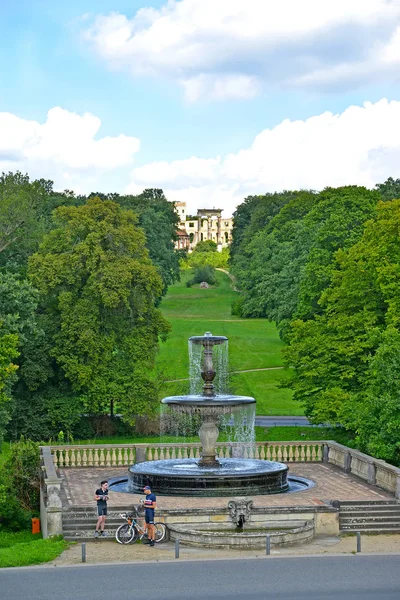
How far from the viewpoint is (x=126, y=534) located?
29.4 m

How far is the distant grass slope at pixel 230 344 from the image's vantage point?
7162cm

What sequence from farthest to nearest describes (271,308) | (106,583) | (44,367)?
(271,308), (44,367), (106,583)

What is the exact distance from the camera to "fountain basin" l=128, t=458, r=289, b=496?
33625 mm

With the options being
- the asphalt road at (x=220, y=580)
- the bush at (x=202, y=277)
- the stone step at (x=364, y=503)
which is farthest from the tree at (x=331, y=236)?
the bush at (x=202, y=277)

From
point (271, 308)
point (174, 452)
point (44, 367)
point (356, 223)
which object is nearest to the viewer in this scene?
point (174, 452)

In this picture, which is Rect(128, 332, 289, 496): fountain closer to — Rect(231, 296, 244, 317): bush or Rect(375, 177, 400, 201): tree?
Rect(375, 177, 400, 201): tree

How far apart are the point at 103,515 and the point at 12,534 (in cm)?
509

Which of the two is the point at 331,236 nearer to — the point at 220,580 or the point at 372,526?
the point at 372,526

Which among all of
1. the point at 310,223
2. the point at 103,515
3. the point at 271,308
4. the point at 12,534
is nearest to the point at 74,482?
the point at 12,534

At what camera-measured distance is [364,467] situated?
37781 millimetres

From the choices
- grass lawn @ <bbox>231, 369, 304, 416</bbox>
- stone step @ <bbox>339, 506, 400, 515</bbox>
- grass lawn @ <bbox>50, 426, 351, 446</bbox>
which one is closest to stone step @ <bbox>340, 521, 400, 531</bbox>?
stone step @ <bbox>339, 506, 400, 515</bbox>

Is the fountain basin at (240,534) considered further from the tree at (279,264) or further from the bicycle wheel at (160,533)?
the tree at (279,264)

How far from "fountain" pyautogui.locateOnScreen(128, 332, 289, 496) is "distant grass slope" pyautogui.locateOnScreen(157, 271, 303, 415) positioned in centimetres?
1761

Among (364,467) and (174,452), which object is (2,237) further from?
(364,467)
